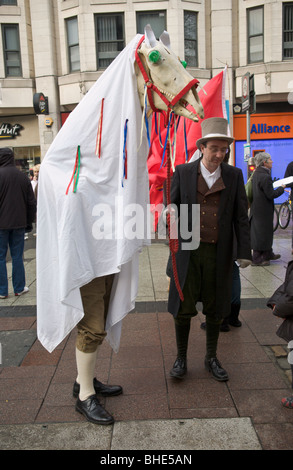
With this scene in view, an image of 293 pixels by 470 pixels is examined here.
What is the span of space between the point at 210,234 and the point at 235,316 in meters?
1.46

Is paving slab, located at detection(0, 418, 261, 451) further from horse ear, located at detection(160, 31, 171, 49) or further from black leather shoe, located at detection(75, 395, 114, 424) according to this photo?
horse ear, located at detection(160, 31, 171, 49)

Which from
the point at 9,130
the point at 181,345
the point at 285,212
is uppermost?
the point at 9,130

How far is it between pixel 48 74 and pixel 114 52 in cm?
290

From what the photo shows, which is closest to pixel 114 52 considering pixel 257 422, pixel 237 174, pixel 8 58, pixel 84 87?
pixel 84 87

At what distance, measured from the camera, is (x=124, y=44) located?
53.7ft

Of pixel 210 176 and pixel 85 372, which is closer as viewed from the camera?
pixel 85 372

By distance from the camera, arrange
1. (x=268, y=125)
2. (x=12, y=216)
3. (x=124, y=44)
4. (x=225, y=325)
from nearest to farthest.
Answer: (x=225, y=325) → (x=12, y=216) → (x=124, y=44) → (x=268, y=125)

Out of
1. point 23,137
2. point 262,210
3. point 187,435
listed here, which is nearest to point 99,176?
point 187,435

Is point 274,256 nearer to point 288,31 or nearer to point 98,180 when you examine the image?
point 98,180

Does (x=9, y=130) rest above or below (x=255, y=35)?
→ below

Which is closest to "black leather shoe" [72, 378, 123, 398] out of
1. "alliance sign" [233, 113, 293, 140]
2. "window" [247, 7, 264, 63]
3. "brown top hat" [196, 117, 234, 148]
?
"brown top hat" [196, 117, 234, 148]

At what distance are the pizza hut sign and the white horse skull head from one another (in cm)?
1698
